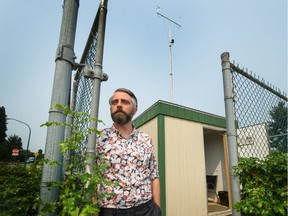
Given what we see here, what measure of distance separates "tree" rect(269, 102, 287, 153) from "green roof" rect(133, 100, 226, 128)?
358 centimetres

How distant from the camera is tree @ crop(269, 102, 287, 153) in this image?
228 centimetres

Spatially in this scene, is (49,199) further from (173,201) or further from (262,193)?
(173,201)

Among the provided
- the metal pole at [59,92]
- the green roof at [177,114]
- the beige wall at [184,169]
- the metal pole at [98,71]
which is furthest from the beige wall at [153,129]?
the metal pole at [59,92]

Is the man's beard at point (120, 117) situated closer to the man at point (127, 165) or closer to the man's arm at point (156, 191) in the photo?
the man at point (127, 165)

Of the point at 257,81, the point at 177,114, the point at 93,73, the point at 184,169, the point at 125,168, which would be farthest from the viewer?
the point at 177,114

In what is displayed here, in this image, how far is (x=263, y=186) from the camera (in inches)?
62.5

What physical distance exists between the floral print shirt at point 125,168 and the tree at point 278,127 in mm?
1646

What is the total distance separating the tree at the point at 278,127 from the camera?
89.7 inches

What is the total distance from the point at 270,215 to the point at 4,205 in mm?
1831

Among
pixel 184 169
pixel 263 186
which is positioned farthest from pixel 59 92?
pixel 184 169

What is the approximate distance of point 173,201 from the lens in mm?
5406

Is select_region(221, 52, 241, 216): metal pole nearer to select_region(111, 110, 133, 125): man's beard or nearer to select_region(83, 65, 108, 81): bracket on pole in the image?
select_region(111, 110, 133, 125): man's beard

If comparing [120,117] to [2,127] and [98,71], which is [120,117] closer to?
[98,71]

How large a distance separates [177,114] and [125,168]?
4.95 meters
